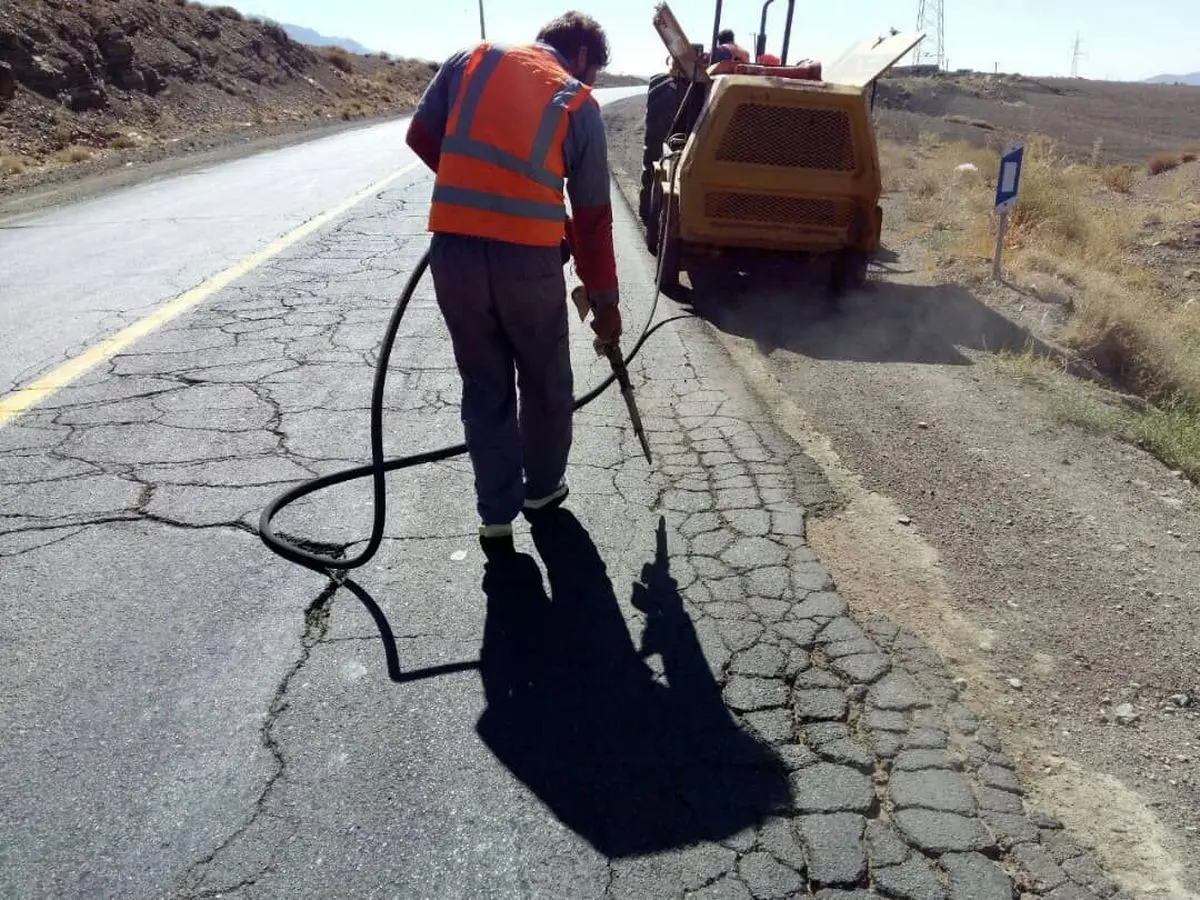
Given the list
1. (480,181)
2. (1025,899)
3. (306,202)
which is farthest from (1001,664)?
(306,202)

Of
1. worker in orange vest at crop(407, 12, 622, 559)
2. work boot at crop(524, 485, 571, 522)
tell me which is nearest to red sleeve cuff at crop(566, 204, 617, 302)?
worker in orange vest at crop(407, 12, 622, 559)

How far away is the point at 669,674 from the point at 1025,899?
45.1 inches

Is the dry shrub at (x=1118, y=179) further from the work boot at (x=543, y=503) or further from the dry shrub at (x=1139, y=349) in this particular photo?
the work boot at (x=543, y=503)

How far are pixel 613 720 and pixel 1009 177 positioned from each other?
7012 mm

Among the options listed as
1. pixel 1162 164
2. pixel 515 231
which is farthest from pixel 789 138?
pixel 1162 164

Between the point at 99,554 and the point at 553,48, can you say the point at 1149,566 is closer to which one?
the point at 553,48

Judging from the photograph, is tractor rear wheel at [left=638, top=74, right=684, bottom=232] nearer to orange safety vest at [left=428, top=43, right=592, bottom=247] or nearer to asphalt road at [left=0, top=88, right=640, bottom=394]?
asphalt road at [left=0, top=88, right=640, bottom=394]

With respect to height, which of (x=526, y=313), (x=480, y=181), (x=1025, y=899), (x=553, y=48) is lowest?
(x=1025, y=899)

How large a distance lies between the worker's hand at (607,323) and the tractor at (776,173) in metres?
3.29

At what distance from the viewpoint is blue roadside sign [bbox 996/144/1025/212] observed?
26.2 ft

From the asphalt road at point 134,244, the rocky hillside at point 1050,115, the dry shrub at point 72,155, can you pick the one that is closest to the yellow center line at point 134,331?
the asphalt road at point 134,244

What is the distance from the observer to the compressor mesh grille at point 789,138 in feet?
23.5

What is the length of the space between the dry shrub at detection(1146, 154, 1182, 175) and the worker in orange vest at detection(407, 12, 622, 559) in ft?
72.4

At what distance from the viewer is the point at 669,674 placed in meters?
2.99
